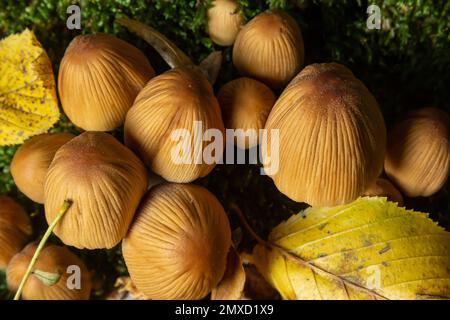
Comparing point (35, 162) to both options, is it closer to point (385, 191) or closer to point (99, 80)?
point (99, 80)

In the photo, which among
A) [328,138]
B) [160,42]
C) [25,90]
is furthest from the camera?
[25,90]

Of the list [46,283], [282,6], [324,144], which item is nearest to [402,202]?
[324,144]

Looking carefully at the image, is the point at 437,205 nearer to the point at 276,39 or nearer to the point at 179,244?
the point at 276,39

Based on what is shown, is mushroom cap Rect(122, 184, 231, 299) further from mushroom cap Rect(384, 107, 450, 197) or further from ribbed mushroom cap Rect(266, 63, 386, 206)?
mushroom cap Rect(384, 107, 450, 197)

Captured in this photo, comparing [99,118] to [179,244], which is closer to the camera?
[179,244]

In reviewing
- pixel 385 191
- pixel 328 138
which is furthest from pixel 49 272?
pixel 385 191

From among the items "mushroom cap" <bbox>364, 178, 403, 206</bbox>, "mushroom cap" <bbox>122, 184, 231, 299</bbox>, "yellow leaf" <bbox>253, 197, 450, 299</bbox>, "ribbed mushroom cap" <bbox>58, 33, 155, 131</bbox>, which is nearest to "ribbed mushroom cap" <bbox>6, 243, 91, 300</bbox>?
"mushroom cap" <bbox>122, 184, 231, 299</bbox>
